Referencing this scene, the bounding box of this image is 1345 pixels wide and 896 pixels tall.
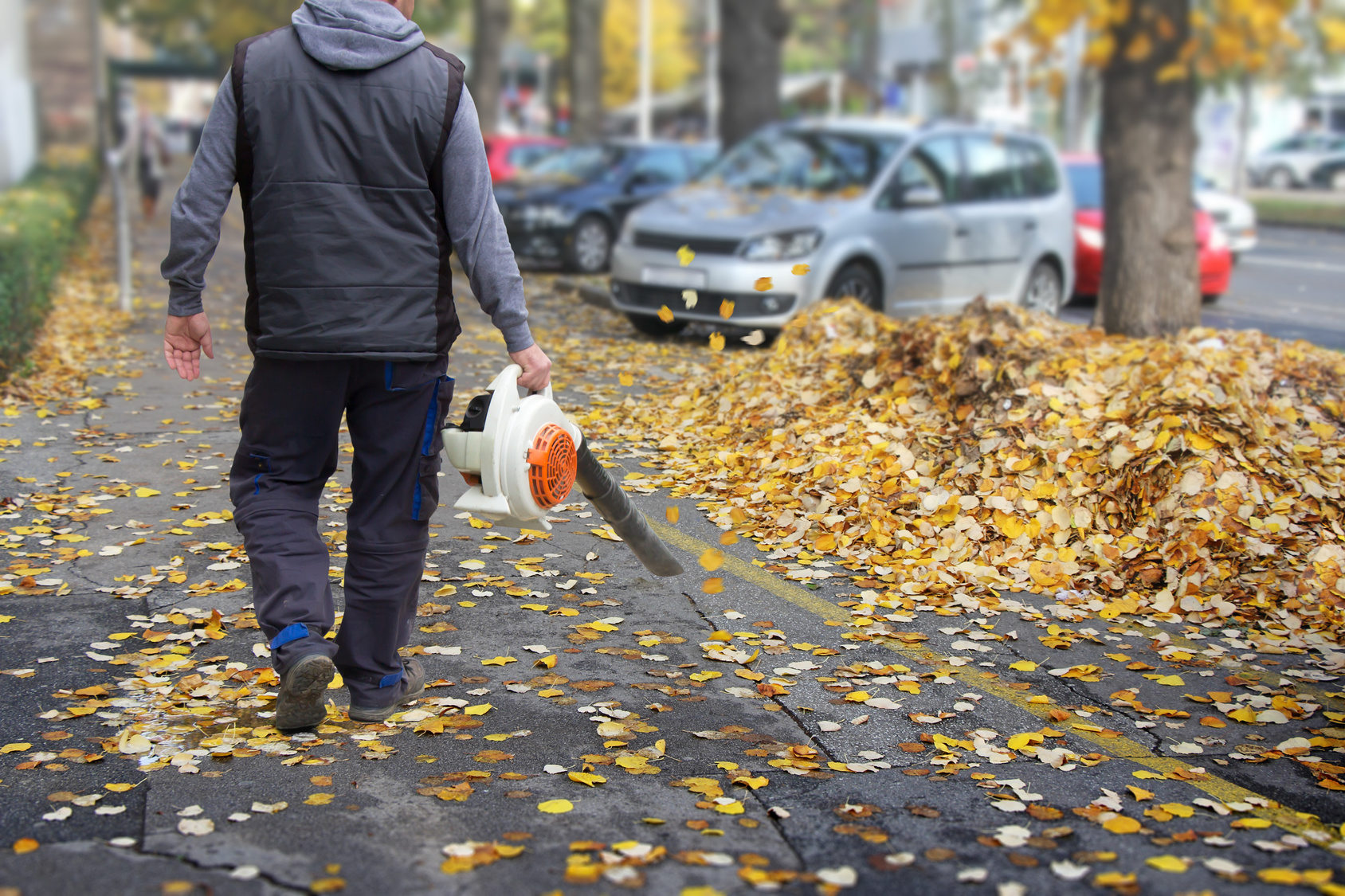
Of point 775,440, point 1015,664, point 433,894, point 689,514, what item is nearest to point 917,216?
point 775,440

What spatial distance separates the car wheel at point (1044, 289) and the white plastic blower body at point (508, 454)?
8983mm

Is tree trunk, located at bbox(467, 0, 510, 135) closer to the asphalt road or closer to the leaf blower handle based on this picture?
the asphalt road

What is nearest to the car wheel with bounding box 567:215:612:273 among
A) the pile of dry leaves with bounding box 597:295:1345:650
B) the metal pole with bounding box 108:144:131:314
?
the metal pole with bounding box 108:144:131:314

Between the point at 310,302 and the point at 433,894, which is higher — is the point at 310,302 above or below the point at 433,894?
above

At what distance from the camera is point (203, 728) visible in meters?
3.65

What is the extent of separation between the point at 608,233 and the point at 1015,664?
41.3 feet

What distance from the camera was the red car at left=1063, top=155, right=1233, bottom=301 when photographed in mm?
13305

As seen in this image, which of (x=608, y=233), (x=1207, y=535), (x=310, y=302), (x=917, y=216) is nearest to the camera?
(x=310, y=302)

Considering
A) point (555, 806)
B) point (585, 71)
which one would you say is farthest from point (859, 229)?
point (585, 71)

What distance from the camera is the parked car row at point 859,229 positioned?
10.3 m

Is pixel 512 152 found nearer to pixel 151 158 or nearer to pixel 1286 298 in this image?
pixel 151 158

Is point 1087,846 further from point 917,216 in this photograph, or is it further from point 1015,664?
point 917,216

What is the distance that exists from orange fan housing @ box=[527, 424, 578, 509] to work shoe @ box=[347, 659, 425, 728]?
0.65 m

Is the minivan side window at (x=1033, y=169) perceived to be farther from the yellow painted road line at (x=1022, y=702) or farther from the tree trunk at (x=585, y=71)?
the tree trunk at (x=585, y=71)
